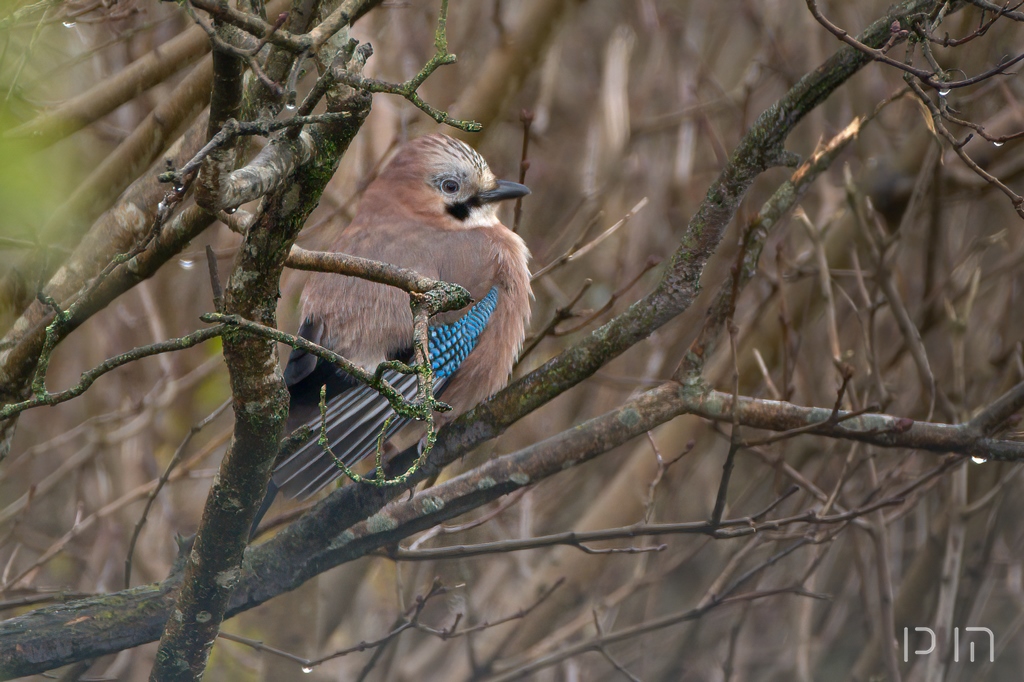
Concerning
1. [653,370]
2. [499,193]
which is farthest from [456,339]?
[653,370]

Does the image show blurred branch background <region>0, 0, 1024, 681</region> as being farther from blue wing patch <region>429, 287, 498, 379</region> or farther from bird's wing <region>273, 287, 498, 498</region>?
bird's wing <region>273, 287, 498, 498</region>

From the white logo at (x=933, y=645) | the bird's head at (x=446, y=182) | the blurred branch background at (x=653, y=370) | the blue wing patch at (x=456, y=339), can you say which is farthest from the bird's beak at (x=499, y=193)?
the white logo at (x=933, y=645)

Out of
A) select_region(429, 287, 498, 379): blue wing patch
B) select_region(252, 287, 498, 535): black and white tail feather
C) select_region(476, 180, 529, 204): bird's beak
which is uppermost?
select_region(476, 180, 529, 204): bird's beak

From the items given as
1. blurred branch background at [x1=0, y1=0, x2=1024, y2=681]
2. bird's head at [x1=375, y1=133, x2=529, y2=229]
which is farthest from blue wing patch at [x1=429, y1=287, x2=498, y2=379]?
bird's head at [x1=375, y1=133, x2=529, y2=229]

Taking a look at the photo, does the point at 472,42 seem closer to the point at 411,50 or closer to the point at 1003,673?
the point at 411,50

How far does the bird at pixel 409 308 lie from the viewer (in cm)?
364

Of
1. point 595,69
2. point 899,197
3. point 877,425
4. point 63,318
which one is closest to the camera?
point 63,318

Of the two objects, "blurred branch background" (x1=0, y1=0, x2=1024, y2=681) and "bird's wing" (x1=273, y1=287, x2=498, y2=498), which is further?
"blurred branch background" (x1=0, y1=0, x2=1024, y2=681)

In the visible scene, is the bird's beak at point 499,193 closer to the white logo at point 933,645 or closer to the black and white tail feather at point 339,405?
the black and white tail feather at point 339,405

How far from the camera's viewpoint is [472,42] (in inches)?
247

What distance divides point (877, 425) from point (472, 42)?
408 cm

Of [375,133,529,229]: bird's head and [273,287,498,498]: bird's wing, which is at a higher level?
[375,133,529,229]: bird's head

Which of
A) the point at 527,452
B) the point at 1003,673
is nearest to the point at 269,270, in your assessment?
the point at 527,452

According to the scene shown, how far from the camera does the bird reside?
11.9ft
